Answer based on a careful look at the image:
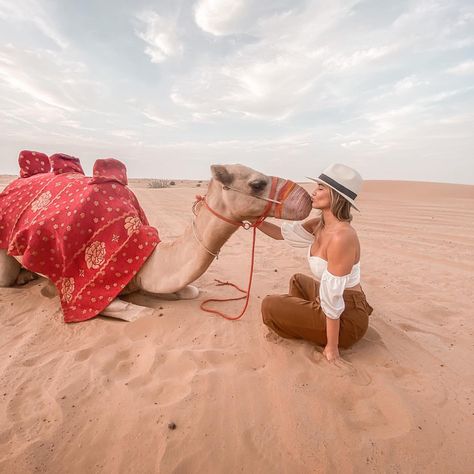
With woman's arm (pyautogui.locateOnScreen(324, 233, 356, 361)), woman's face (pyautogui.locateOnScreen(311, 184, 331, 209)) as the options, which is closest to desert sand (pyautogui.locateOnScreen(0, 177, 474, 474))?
woman's arm (pyautogui.locateOnScreen(324, 233, 356, 361))

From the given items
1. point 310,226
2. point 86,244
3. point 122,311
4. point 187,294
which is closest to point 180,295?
point 187,294

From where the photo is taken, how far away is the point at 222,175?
2492 mm

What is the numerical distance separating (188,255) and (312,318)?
3.76ft

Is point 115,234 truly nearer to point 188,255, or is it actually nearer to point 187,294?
point 188,255

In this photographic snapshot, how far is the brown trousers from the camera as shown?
8.18 feet

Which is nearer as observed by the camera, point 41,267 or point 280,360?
point 280,360

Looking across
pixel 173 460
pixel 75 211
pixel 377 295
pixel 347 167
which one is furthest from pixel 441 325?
pixel 75 211

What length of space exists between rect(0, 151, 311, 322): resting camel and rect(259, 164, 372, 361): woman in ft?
0.73

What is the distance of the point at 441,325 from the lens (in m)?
3.25

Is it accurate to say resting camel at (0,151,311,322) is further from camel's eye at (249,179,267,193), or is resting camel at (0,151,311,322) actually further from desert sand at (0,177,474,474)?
desert sand at (0,177,474,474)

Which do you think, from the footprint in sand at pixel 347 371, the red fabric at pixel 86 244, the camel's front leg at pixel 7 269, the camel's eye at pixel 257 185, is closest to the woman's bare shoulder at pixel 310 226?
the camel's eye at pixel 257 185

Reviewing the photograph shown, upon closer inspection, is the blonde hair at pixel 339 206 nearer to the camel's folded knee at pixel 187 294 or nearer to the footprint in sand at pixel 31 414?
the camel's folded knee at pixel 187 294

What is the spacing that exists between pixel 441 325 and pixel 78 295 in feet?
11.6

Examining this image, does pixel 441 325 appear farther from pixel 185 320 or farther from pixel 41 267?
pixel 41 267
